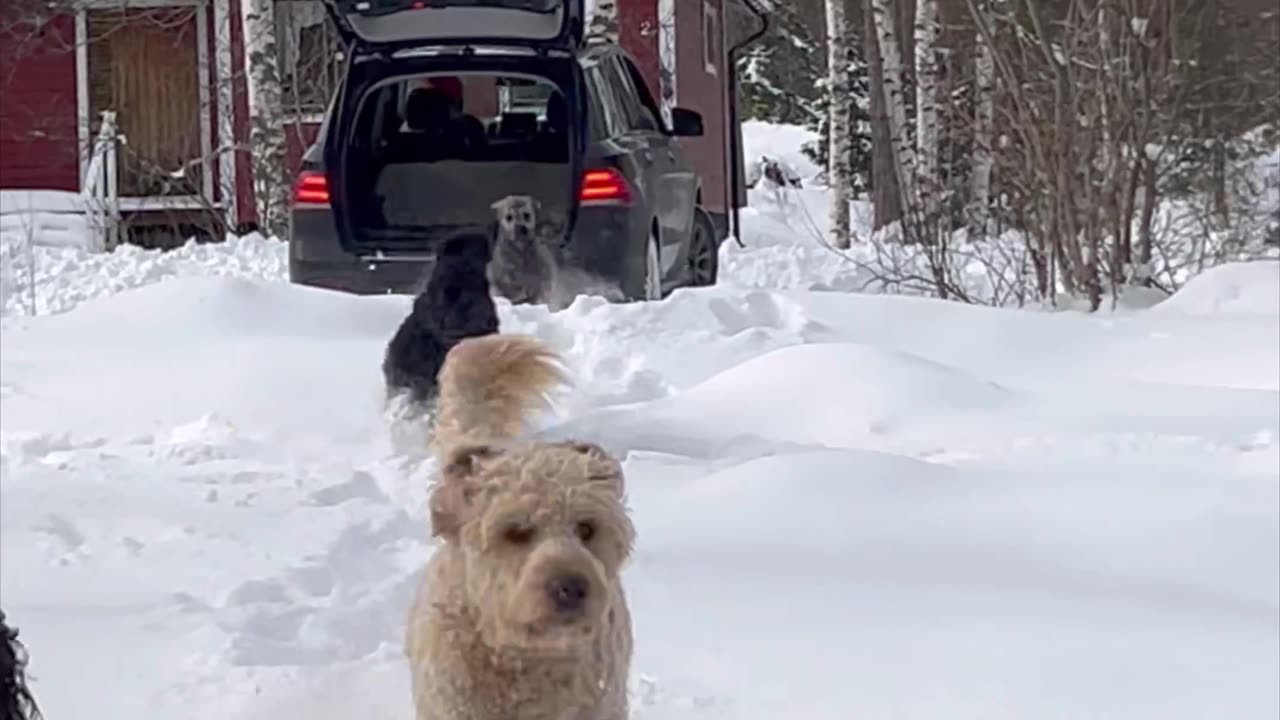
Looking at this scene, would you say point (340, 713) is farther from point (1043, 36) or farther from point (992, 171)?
point (992, 171)

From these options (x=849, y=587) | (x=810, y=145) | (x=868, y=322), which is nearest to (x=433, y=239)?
(x=868, y=322)

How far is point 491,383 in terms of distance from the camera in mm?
5547

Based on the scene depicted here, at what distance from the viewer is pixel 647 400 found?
899 centimetres

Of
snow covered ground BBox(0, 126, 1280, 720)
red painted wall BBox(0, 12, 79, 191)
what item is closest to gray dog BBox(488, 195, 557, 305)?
snow covered ground BBox(0, 126, 1280, 720)

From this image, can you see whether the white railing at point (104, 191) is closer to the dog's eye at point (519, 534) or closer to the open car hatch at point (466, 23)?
the open car hatch at point (466, 23)

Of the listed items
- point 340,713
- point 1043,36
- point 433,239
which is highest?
point 1043,36

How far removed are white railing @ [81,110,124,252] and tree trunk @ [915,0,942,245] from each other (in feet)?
26.1

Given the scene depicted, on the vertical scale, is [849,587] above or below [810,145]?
below

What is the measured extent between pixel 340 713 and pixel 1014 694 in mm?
1589

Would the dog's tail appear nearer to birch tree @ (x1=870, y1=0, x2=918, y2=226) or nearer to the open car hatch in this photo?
the open car hatch

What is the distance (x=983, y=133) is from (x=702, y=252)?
2341 millimetres

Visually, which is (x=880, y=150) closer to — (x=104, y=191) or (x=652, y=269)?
(x=104, y=191)

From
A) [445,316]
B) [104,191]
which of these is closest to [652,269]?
[445,316]

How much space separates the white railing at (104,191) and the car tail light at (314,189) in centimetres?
846
